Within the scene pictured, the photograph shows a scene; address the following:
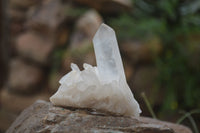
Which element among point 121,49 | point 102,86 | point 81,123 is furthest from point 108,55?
point 121,49

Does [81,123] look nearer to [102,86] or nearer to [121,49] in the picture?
[102,86]

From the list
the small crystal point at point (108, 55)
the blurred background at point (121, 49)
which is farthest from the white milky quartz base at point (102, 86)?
the blurred background at point (121, 49)

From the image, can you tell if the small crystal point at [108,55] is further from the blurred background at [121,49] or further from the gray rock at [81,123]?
the blurred background at [121,49]

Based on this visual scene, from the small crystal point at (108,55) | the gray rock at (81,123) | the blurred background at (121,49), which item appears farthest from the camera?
the blurred background at (121,49)

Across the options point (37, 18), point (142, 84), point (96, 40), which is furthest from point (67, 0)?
point (96, 40)

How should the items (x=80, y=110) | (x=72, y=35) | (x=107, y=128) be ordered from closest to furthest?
1. (x=107, y=128)
2. (x=80, y=110)
3. (x=72, y=35)

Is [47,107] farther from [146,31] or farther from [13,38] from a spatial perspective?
[13,38]

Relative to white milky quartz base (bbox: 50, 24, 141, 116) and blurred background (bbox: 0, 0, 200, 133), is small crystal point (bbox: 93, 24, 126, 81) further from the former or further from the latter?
blurred background (bbox: 0, 0, 200, 133)
